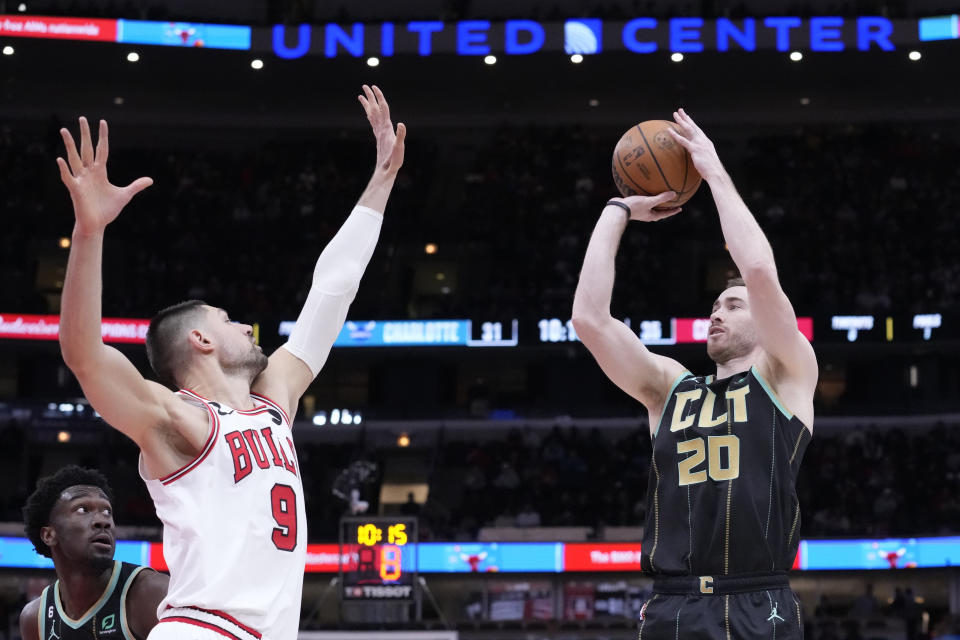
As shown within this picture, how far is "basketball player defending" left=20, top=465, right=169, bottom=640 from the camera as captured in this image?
518 cm

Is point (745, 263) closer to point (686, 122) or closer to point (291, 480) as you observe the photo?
point (686, 122)

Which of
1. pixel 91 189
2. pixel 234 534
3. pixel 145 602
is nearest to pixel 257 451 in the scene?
pixel 234 534

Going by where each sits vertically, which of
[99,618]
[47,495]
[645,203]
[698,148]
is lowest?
[99,618]

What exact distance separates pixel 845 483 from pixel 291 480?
21.8 metres

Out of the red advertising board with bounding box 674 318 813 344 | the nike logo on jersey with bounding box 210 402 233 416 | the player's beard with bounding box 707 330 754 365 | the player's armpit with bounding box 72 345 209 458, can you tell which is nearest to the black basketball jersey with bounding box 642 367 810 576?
the player's beard with bounding box 707 330 754 365

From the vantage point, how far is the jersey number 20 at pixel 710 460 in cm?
458

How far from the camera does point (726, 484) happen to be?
4547 mm

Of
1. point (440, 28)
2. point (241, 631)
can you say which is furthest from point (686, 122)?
point (440, 28)

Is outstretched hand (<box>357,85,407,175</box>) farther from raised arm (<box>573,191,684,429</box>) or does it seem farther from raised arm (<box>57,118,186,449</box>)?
raised arm (<box>57,118,186,449</box>)

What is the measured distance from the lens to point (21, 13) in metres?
26.4

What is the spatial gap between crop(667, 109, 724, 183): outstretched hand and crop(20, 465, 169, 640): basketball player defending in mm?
2796

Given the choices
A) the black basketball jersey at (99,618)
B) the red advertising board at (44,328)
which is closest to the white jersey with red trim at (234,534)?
the black basketball jersey at (99,618)

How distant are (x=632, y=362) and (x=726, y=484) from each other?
67 centimetres

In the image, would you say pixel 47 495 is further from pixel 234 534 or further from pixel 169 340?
pixel 234 534
